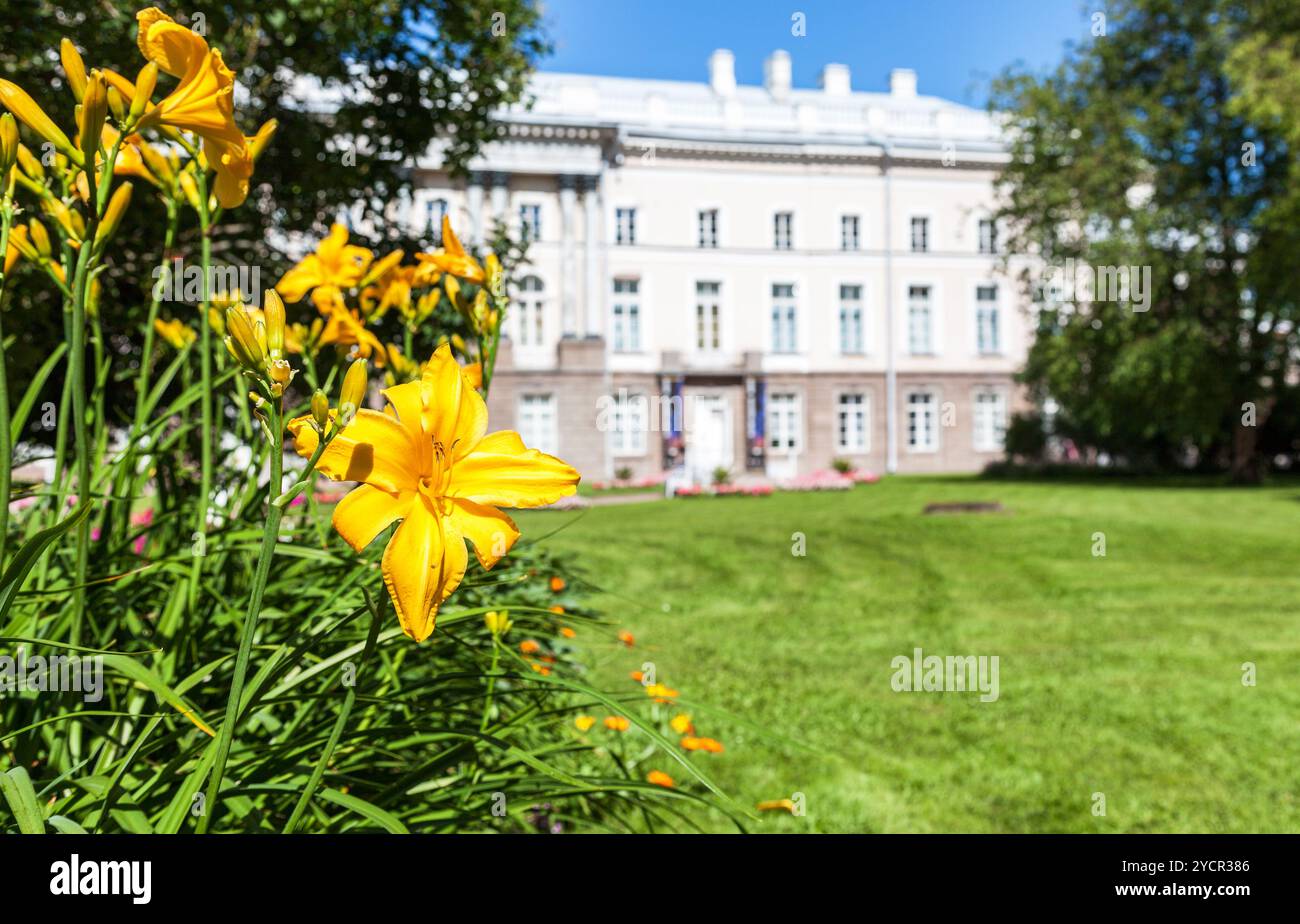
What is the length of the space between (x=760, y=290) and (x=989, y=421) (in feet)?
26.9

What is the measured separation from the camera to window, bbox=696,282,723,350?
29.0 metres

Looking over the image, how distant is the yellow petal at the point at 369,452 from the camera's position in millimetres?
741

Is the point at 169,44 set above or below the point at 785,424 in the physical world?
below

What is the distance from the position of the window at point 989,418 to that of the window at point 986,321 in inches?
58.4

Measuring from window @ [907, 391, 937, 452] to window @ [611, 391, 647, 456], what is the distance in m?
8.18

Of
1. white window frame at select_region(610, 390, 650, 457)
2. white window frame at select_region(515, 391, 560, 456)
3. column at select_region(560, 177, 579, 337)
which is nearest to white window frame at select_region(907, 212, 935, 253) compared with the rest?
white window frame at select_region(610, 390, 650, 457)

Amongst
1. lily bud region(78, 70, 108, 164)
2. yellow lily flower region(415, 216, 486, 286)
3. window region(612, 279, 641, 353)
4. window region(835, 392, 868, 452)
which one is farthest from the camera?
window region(835, 392, 868, 452)

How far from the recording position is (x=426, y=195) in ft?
86.2

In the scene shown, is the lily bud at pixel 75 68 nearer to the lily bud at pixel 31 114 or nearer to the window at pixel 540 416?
the lily bud at pixel 31 114

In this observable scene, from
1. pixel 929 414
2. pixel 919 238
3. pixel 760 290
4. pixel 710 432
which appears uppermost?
pixel 919 238

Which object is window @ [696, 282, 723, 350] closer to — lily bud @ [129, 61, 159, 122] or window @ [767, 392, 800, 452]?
window @ [767, 392, 800, 452]

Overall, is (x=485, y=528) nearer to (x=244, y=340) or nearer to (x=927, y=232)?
(x=244, y=340)

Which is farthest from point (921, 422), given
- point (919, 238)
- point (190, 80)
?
point (190, 80)

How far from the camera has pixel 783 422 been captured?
1143 inches
